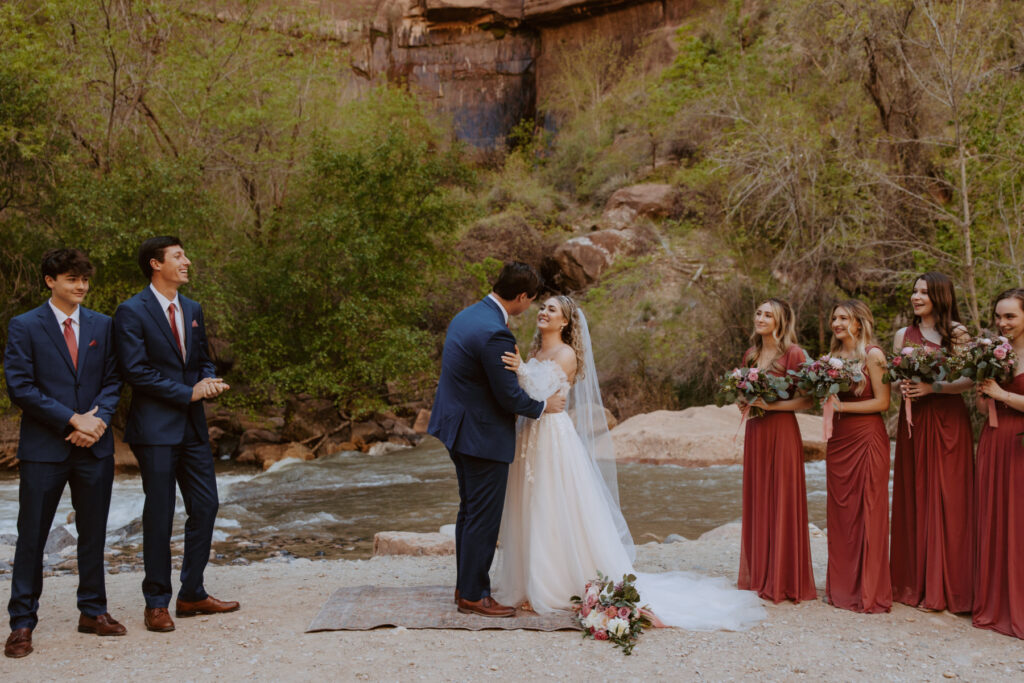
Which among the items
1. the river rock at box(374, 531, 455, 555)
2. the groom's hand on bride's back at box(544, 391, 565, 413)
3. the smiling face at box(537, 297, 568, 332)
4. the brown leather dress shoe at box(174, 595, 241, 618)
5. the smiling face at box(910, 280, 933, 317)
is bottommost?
the river rock at box(374, 531, 455, 555)

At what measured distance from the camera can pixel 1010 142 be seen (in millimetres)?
12812

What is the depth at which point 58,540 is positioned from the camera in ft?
30.5

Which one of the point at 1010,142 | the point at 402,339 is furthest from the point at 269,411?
the point at 1010,142

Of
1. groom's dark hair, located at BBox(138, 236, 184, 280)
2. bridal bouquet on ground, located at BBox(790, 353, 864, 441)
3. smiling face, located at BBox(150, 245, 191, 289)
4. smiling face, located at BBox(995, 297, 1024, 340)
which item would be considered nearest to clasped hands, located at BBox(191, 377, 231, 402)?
smiling face, located at BBox(150, 245, 191, 289)

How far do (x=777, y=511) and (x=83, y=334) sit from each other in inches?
180

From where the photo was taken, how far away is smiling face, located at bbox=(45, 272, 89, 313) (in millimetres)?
4773

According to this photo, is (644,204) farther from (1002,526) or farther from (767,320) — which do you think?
(1002,526)

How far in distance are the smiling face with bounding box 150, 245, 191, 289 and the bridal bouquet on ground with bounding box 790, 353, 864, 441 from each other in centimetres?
407

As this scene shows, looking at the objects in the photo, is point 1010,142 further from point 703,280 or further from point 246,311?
point 246,311

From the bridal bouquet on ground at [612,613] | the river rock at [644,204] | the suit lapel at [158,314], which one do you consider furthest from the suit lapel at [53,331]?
the river rock at [644,204]

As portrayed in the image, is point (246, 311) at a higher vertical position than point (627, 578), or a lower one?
higher

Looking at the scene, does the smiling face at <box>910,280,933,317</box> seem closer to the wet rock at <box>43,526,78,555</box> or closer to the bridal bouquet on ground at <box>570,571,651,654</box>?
the bridal bouquet on ground at <box>570,571,651,654</box>

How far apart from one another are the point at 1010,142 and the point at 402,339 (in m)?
11.7

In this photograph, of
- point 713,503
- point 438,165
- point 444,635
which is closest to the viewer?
point 444,635
